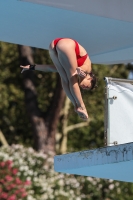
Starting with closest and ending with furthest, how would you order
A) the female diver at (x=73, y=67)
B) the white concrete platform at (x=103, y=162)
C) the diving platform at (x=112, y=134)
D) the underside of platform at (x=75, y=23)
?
the female diver at (x=73, y=67)
the white concrete platform at (x=103, y=162)
the diving platform at (x=112, y=134)
the underside of platform at (x=75, y=23)

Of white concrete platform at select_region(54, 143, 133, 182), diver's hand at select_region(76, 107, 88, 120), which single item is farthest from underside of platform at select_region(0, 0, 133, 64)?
white concrete platform at select_region(54, 143, 133, 182)

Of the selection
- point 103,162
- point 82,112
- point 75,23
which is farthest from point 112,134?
point 75,23

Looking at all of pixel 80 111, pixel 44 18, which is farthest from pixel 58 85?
pixel 80 111

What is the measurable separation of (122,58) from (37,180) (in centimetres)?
648

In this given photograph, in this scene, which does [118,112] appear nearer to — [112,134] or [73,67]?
[112,134]

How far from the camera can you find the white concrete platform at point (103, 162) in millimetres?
7584

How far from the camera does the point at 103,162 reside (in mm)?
7930

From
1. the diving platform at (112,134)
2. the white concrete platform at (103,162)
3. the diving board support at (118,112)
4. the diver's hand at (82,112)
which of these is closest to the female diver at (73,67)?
the diver's hand at (82,112)

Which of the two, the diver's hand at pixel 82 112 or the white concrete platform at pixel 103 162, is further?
the diver's hand at pixel 82 112

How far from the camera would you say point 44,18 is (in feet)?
29.7

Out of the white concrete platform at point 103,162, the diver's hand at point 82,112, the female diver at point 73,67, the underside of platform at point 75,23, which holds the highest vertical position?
the underside of platform at point 75,23

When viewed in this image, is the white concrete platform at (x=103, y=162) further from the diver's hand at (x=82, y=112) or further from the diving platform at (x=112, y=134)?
the diver's hand at (x=82, y=112)

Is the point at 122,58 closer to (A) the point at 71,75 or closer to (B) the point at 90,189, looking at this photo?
(A) the point at 71,75

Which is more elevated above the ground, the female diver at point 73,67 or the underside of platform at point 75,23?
the underside of platform at point 75,23
